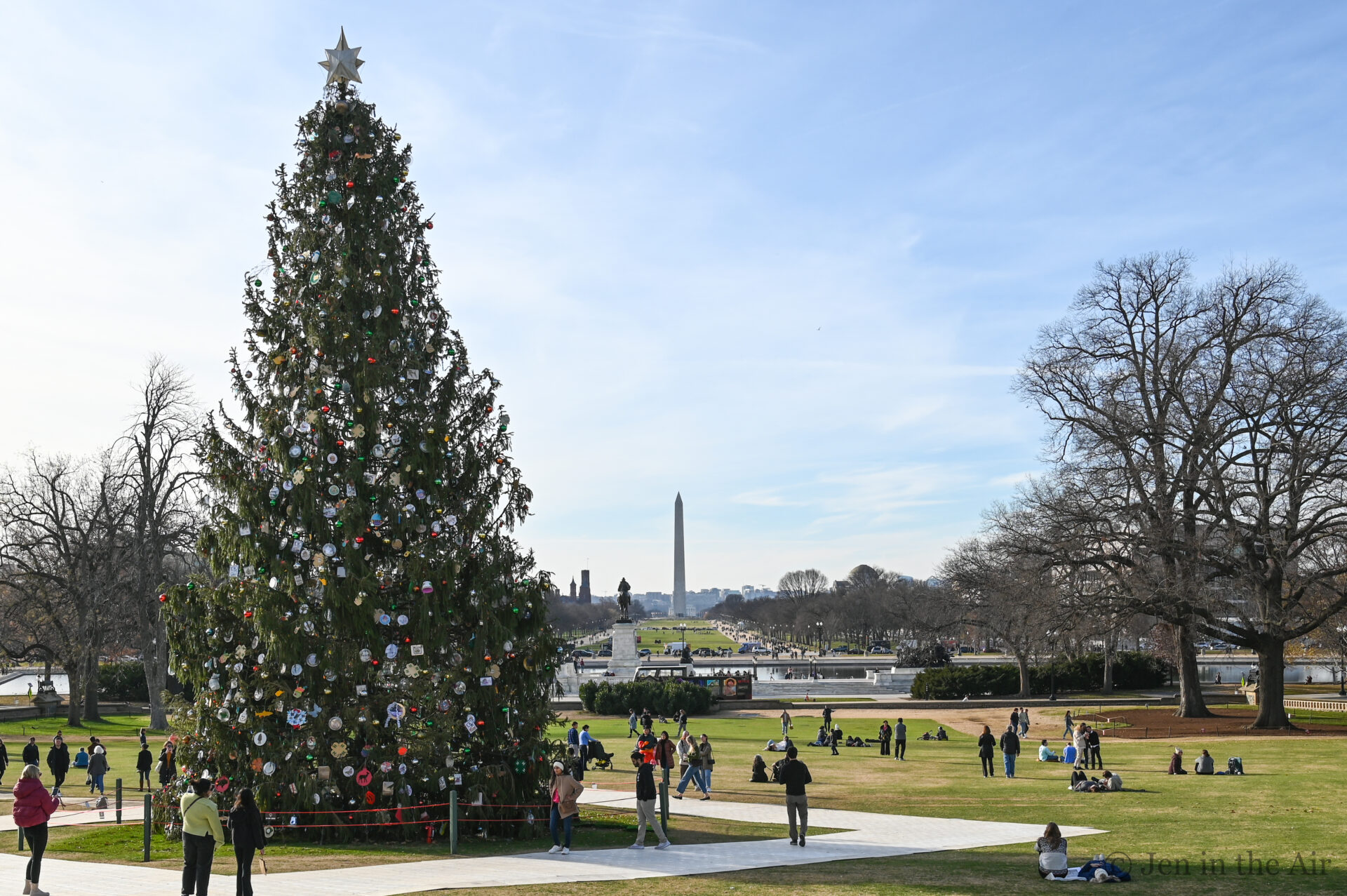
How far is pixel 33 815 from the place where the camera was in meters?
12.5

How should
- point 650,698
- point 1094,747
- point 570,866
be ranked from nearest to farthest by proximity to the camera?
point 570,866, point 1094,747, point 650,698

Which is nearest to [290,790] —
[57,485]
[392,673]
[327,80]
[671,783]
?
[392,673]

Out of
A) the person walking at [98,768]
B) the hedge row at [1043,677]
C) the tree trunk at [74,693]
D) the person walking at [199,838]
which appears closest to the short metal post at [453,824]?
the person walking at [199,838]

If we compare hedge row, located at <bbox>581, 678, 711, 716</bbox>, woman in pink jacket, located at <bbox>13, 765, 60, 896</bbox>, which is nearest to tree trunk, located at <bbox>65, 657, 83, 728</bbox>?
hedge row, located at <bbox>581, 678, 711, 716</bbox>

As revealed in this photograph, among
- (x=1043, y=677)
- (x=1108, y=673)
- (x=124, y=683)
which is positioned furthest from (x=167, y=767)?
(x=1108, y=673)

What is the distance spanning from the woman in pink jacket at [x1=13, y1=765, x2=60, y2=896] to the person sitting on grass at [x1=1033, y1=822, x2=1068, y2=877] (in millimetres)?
11578

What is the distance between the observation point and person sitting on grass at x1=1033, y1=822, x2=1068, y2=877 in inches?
539

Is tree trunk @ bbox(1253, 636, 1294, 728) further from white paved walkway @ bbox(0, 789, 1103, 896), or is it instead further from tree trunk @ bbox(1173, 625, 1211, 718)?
white paved walkway @ bbox(0, 789, 1103, 896)

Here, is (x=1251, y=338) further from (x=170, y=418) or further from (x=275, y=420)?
(x=170, y=418)

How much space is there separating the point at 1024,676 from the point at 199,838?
50.6 metres

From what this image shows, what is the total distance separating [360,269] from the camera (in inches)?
700

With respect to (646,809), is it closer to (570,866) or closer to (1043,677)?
(570,866)

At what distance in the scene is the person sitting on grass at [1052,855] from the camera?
13.7 m

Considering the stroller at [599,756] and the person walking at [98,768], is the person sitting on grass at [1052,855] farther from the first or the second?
the person walking at [98,768]
